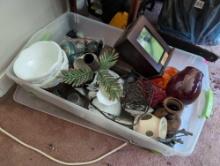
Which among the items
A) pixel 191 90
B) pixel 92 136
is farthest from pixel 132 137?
pixel 191 90

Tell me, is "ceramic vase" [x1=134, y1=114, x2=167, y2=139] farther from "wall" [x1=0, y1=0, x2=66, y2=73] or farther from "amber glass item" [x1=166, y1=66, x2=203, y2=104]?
"wall" [x1=0, y1=0, x2=66, y2=73]

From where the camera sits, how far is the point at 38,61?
1.08 m

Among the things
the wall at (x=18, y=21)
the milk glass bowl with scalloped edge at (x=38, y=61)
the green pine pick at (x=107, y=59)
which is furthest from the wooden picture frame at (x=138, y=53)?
the wall at (x=18, y=21)

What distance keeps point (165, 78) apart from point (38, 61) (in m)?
0.53

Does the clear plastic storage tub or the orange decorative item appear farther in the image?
the orange decorative item

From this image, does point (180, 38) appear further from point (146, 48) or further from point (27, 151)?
point (27, 151)

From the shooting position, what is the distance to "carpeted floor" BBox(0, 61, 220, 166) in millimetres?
966

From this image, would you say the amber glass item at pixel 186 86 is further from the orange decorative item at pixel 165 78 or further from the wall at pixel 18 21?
the wall at pixel 18 21

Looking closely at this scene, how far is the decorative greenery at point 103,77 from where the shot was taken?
94 centimetres

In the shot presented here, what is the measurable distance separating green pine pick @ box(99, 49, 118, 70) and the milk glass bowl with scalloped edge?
0.16m

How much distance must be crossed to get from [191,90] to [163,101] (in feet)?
0.36

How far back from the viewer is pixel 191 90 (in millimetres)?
969

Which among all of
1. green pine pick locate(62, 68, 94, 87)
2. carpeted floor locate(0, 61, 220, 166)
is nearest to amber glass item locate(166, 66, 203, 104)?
carpeted floor locate(0, 61, 220, 166)

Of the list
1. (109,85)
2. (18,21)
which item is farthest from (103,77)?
(18,21)
